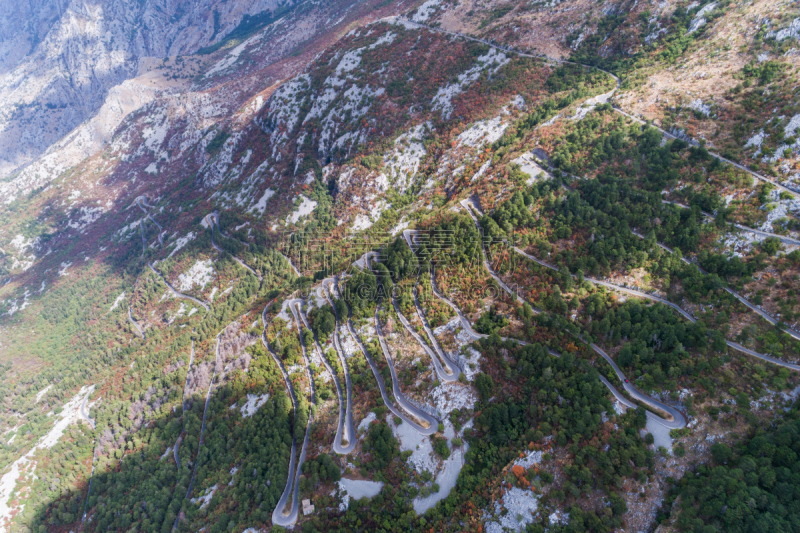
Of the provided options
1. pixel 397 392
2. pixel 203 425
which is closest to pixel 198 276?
pixel 203 425

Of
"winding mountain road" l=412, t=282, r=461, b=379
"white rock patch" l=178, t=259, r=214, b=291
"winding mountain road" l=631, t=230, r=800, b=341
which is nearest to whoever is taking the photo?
"winding mountain road" l=631, t=230, r=800, b=341

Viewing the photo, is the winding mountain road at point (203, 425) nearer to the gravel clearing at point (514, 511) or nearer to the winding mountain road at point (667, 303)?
the gravel clearing at point (514, 511)

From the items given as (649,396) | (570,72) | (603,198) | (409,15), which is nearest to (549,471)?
(649,396)

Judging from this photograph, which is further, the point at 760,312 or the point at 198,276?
the point at 198,276

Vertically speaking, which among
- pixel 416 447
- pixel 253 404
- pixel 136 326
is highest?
pixel 253 404

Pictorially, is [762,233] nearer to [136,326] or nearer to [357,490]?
[357,490]

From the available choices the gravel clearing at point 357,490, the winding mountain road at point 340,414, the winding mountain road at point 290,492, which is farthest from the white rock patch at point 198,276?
the gravel clearing at point 357,490

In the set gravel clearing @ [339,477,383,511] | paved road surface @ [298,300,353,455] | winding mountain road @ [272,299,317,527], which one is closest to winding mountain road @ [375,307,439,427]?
paved road surface @ [298,300,353,455]

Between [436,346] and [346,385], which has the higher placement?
[436,346]

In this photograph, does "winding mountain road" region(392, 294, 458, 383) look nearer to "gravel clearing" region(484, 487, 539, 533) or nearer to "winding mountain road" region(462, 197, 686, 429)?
"gravel clearing" region(484, 487, 539, 533)

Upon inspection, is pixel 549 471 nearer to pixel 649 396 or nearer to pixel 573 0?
pixel 649 396

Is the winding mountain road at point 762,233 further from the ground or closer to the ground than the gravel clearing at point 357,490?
further from the ground
